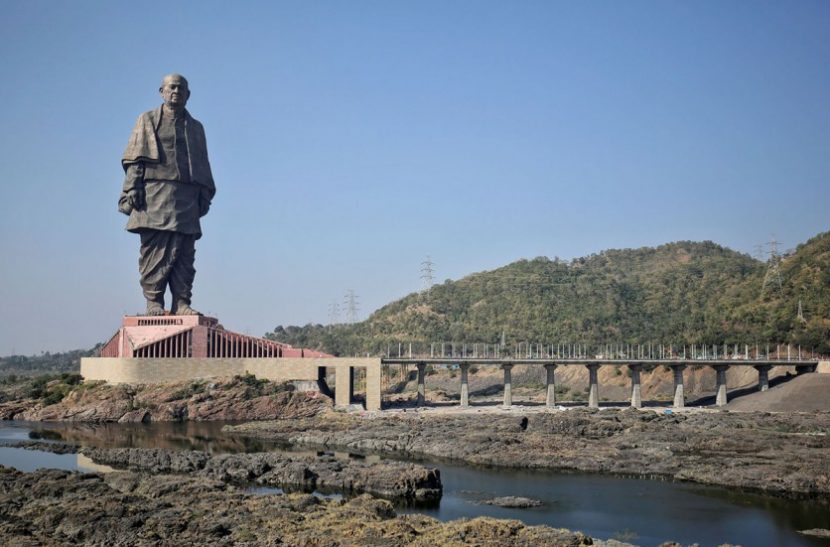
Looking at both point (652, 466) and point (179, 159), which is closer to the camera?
point (652, 466)

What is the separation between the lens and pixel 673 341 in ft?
470

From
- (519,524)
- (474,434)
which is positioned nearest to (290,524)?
(519,524)

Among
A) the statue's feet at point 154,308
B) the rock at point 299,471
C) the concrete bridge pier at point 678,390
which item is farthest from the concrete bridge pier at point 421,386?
the rock at point 299,471

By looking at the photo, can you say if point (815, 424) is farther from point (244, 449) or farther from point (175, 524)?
point (175, 524)

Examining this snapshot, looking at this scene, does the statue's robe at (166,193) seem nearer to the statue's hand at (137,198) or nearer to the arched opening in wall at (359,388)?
the statue's hand at (137,198)

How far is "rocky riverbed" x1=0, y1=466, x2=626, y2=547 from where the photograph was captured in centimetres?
3788

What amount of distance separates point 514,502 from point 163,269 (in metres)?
79.5

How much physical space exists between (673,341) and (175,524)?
11659 centimetres

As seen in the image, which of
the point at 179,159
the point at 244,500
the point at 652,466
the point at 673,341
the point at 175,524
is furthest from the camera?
the point at 673,341

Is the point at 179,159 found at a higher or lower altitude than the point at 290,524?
higher

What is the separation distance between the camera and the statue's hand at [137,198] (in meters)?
114

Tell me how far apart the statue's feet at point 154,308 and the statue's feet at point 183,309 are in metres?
1.77

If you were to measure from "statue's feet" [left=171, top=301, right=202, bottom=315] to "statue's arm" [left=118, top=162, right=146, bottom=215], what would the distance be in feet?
46.3

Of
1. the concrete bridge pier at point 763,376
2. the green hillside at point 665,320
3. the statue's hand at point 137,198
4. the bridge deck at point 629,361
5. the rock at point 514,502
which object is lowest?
the rock at point 514,502
